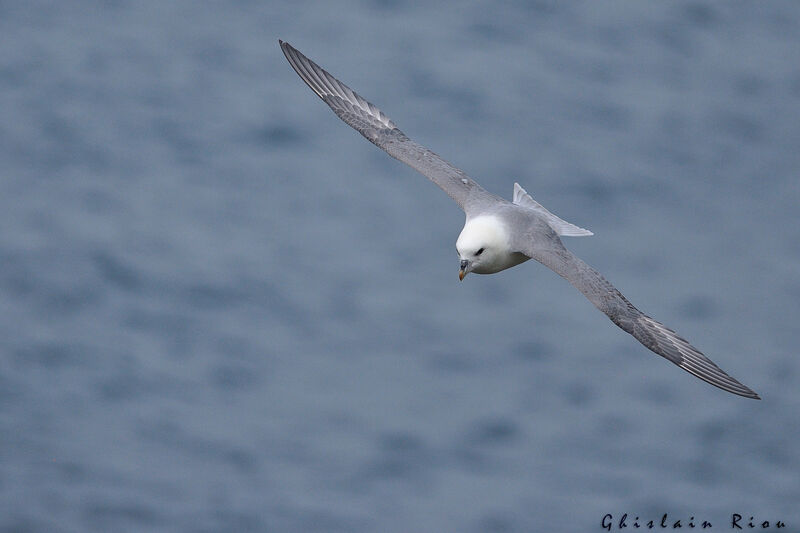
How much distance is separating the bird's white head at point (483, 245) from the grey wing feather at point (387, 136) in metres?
0.72

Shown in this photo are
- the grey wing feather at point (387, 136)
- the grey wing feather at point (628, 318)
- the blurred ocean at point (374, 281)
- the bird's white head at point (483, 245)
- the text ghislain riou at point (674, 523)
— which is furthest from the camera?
the blurred ocean at point (374, 281)

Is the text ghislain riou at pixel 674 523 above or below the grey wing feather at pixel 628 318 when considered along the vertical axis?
above

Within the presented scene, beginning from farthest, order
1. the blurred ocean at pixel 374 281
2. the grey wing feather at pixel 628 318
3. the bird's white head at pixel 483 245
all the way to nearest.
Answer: the blurred ocean at pixel 374 281 → the bird's white head at pixel 483 245 → the grey wing feather at pixel 628 318

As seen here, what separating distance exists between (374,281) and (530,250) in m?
10.3

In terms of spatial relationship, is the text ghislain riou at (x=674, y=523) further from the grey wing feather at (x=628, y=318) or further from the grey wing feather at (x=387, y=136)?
the grey wing feather at (x=628, y=318)

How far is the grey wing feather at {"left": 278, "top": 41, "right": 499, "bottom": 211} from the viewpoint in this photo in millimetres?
12484

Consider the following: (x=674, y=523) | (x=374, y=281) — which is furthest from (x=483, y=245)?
(x=374, y=281)

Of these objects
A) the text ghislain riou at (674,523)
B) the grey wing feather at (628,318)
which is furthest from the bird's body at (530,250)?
the text ghislain riou at (674,523)

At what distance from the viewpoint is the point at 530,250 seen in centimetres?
1137

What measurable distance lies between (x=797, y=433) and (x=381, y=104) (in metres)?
8.55

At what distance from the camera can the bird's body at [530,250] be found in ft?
36.3

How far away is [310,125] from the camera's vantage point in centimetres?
2391

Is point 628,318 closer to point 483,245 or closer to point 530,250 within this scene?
point 530,250

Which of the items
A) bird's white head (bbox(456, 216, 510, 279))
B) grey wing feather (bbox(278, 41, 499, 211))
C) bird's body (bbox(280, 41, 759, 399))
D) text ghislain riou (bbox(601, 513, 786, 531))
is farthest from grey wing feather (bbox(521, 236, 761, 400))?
text ghislain riou (bbox(601, 513, 786, 531))
